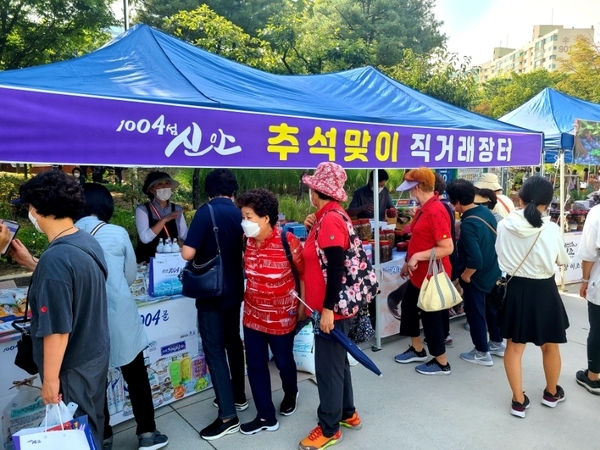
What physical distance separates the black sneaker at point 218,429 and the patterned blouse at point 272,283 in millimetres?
694

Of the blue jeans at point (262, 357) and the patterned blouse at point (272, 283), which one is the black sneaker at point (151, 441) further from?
the patterned blouse at point (272, 283)

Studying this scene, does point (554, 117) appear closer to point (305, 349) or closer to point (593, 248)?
point (593, 248)

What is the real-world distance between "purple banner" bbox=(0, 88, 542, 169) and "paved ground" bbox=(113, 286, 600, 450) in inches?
69.0

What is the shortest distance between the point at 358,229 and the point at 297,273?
Result: 1.96 meters

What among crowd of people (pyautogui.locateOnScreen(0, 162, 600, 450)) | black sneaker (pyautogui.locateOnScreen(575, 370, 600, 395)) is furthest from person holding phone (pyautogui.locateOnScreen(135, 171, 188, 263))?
black sneaker (pyautogui.locateOnScreen(575, 370, 600, 395))

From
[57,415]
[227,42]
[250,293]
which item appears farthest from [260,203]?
[227,42]

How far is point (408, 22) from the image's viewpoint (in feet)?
63.6

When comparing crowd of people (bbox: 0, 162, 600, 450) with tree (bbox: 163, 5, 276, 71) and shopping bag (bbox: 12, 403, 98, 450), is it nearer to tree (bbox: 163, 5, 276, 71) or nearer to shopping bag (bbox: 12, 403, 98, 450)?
shopping bag (bbox: 12, 403, 98, 450)

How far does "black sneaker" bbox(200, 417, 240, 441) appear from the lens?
9.14 ft

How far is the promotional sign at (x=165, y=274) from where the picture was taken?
3066 mm

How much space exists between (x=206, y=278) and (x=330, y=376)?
3.06 feet

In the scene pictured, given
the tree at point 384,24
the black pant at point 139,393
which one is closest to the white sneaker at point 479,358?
the black pant at point 139,393

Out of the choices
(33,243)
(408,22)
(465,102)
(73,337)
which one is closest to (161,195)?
(73,337)

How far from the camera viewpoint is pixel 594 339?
325 centimetres
